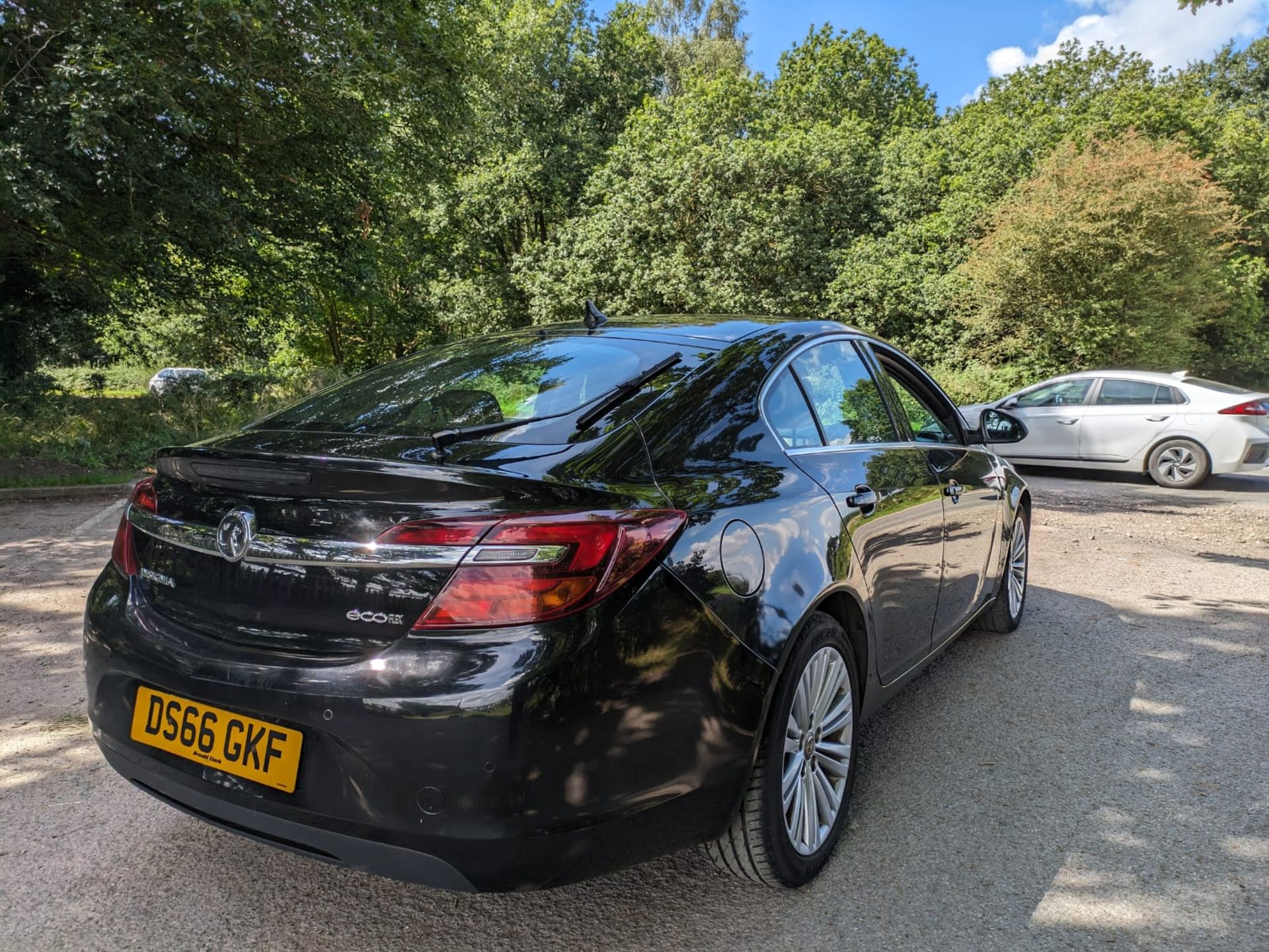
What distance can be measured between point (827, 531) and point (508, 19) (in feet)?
94.9

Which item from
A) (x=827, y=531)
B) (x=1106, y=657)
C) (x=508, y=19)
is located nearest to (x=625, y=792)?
(x=827, y=531)

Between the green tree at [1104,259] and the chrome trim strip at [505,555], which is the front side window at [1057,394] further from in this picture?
the chrome trim strip at [505,555]

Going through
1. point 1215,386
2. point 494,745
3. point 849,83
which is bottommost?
point 494,745

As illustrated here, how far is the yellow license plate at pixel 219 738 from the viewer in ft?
6.23

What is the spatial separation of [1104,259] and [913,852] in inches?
768

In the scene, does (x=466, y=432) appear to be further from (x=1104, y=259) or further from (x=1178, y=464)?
(x=1104, y=259)

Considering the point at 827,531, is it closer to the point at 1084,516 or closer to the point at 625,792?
the point at 625,792

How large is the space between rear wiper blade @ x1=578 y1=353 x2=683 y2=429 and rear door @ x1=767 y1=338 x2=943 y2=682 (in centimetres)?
36

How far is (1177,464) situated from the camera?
36.1 feet

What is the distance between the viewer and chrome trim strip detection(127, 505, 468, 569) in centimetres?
184

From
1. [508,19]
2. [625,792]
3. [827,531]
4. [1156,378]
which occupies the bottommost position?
[625,792]

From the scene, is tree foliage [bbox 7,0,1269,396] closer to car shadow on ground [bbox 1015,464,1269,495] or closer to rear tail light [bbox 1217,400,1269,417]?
car shadow on ground [bbox 1015,464,1269,495]

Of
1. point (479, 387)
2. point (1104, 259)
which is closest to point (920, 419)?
point (479, 387)

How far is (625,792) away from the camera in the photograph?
192 centimetres
